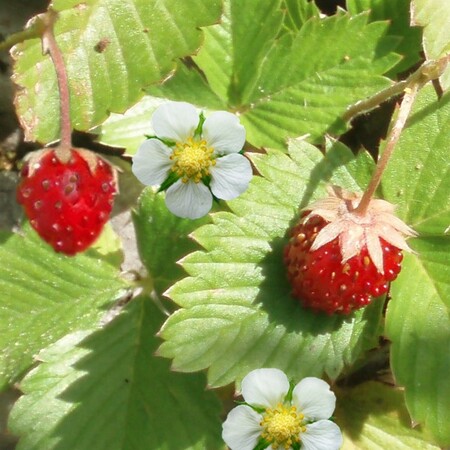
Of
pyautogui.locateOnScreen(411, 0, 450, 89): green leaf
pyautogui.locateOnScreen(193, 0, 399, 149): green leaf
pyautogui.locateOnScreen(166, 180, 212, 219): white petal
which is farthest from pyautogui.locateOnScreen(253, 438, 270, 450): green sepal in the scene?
pyautogui.locateOnScreen(411, 0, 450, 89): green leaf

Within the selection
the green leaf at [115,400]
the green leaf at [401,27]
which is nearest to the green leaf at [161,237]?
the green leaf at [115,400]

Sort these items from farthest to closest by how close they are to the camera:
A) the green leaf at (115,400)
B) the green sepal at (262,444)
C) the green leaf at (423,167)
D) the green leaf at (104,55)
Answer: the green leaf at (115,400)
the green leaf at (423,167)
the green leaf at (104,55)
the green sepal at (262,444)

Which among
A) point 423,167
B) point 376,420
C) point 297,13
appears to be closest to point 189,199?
point 423,167

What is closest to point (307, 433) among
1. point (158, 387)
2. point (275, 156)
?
point (158, 387)

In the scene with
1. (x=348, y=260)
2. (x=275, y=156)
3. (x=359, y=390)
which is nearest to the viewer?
(x=348, y=260)

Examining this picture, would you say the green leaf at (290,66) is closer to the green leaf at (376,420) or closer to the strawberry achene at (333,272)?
the strawberry achene at (333,272)

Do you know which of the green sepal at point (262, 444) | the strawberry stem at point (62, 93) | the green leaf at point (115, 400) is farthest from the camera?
the green leaf at point (115, 400)

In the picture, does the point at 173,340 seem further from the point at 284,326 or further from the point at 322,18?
the point at 322,18
